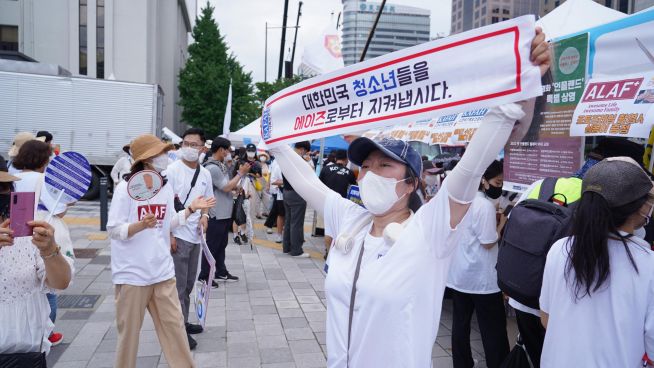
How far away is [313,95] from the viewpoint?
2307mm

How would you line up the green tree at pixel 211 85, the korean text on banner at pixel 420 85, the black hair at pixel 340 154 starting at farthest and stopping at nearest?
the green tree at pixel 211 85, the black hair at pixel 340 154, the korean text on banner at pixel 420 85

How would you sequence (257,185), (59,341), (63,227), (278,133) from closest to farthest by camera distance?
(278,133)
(63,227)
(59,341)
(257,185)

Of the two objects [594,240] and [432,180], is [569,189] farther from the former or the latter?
[432,180]

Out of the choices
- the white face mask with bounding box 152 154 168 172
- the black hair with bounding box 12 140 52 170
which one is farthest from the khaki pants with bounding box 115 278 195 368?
the black hair with bounding box 12 140 52 170

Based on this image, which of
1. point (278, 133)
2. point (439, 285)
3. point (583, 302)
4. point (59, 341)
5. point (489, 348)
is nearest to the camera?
point (439, 285)

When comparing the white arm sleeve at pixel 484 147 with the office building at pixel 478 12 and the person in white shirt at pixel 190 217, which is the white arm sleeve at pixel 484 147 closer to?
the person in white shirt at pixel 190 217

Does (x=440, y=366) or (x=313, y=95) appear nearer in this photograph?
(x=313, y=95)

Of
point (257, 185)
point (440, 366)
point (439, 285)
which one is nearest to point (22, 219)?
point (439, 285)

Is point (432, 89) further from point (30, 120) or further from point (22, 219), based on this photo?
point (30, 120)

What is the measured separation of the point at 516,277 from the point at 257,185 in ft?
31.4

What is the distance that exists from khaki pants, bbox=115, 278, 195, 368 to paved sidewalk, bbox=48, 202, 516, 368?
0.65m

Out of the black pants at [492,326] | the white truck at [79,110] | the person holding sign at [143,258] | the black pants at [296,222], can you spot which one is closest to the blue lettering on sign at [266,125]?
the person holding sign at [143,258]

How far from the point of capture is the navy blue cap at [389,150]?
2068 mm

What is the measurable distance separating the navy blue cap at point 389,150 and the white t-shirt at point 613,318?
0.87 meters
